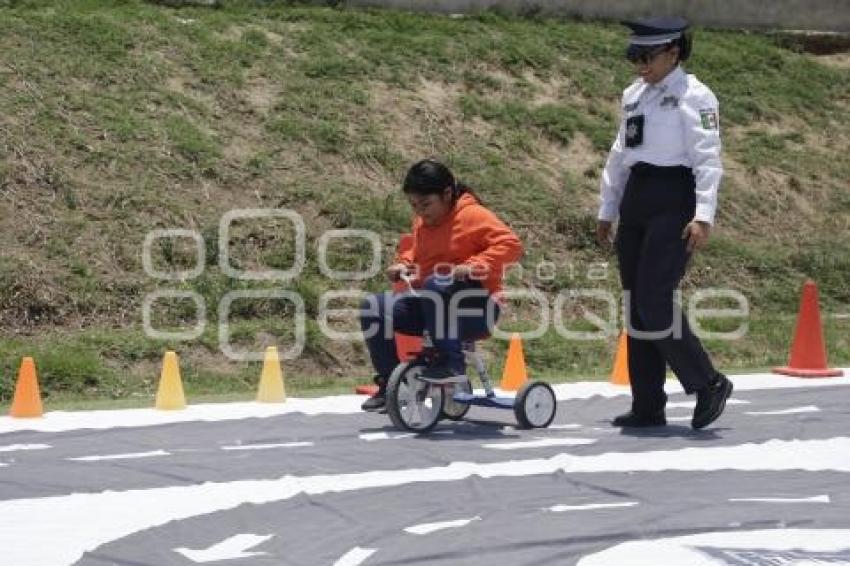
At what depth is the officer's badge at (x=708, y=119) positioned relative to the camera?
30.4 ft

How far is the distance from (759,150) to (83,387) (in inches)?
438

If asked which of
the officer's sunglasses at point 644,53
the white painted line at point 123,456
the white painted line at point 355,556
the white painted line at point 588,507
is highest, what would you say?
the officer's sunglasses at point 644,53

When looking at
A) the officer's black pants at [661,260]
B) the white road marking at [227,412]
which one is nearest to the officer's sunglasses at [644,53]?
the officer's black pants at [661,260]

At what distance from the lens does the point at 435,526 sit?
669 centimetres

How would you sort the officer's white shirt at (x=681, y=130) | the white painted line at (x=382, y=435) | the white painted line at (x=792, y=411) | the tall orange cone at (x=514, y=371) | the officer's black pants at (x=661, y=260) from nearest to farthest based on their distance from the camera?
the white painted line at (x=382, y=435) < the officer's white shirt at (x=681, y=130) < the officer's black pants at (x=661, y=260) < the white painted line at (x=792, y=411) < the tall orange cone at (x=514, y=371)

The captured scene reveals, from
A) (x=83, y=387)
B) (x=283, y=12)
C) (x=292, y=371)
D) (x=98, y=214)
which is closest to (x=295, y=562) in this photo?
(x=83, y=387)

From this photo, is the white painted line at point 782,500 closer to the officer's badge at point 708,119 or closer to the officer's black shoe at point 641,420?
the officer's black shoe at point 641,420

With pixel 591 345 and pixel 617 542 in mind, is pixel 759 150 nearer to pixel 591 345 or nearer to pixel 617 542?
pixel 591 345

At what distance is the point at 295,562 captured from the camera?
19.7 ft

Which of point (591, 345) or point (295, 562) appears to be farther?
point (591, 345)

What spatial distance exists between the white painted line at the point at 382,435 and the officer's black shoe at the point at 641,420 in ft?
3.93

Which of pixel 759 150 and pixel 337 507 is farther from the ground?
pixel 759 150

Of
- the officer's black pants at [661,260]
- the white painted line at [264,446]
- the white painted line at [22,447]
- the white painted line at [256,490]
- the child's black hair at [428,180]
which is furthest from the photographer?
the child's black hair at [428,180]

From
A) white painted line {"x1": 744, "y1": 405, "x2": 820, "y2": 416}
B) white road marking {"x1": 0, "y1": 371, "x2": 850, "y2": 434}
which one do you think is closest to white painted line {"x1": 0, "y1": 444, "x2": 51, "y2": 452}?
white road marking {"x1": 0, "y1": 371, "x2": 850, "y2": 434}
